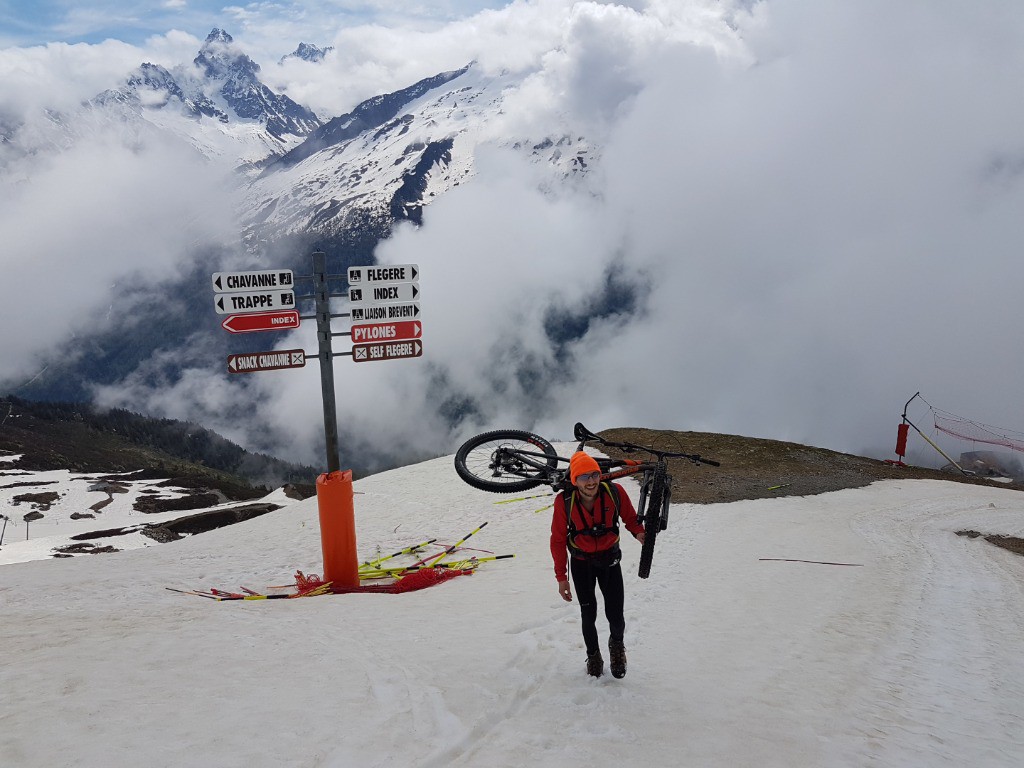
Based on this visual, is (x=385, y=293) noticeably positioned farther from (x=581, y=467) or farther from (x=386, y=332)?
(x=581, y=467)

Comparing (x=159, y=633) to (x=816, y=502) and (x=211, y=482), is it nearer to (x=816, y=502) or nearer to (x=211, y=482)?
(x=816, y=502)

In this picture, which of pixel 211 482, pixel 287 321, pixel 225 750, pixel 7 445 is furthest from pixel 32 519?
pixel 225 750

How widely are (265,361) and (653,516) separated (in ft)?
26.5

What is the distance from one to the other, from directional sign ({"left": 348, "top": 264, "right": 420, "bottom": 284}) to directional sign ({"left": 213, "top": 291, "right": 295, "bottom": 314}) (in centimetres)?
120

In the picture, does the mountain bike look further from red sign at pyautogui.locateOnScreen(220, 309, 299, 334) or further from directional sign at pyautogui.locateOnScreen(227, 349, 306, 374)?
red sign at pyautogui.locateOnScreen(220, 309, 299, 334)

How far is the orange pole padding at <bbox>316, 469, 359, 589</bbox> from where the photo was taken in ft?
39.2

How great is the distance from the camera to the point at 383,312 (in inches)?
493

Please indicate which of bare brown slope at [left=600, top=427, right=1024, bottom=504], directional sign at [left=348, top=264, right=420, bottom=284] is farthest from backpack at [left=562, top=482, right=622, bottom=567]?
bare brown slope at [left=600, top=427, right=1024, bottom=504]

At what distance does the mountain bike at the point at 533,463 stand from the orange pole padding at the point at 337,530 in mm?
2199

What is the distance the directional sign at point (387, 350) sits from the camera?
486 inches

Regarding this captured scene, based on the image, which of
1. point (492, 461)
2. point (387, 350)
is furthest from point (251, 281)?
point (492, 461)

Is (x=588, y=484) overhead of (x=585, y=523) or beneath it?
overhead

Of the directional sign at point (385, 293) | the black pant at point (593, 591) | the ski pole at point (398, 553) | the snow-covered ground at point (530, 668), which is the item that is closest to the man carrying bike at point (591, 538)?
the black pant at point (593, 591)

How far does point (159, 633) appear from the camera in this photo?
7.96 metres
